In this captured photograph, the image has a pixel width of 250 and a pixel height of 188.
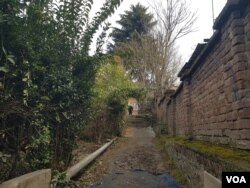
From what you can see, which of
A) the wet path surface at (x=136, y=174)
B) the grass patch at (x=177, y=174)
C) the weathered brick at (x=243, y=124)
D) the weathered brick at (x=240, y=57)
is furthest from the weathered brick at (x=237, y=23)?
the wet path surface at (x=136, y=174)

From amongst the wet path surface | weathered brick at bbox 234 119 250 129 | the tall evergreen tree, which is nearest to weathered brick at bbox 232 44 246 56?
weathered brick at bbox 234 119 250 129

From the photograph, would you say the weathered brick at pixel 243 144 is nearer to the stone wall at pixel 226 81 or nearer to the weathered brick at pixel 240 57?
the stone wall at pixel 226 81

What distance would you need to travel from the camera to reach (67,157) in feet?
17.0

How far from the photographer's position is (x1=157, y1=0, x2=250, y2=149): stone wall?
381 centimetres

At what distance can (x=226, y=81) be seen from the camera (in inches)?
182

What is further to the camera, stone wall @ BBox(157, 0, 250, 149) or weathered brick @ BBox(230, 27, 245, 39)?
weathered brick @ BBox(230, 27, 245, 39)

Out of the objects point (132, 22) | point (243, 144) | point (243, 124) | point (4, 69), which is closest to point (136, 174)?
point (243, 144)

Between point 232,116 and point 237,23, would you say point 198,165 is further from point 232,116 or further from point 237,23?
point 237,23

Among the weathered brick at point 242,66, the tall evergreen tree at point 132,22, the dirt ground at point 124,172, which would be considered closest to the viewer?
the weathered brick at point 242,66

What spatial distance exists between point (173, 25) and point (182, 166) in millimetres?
20979

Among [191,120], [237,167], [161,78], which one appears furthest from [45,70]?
[161,78]

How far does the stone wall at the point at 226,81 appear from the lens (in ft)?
12.5

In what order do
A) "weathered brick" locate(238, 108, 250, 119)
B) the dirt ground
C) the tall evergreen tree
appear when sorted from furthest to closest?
the tall evergreen tree, the dirt ground, "weathered brick" locate(238, 108, 250, 119)

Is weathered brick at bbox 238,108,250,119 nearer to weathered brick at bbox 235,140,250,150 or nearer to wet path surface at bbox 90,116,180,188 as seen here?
weathered brick at bbox 235,140,250,150
